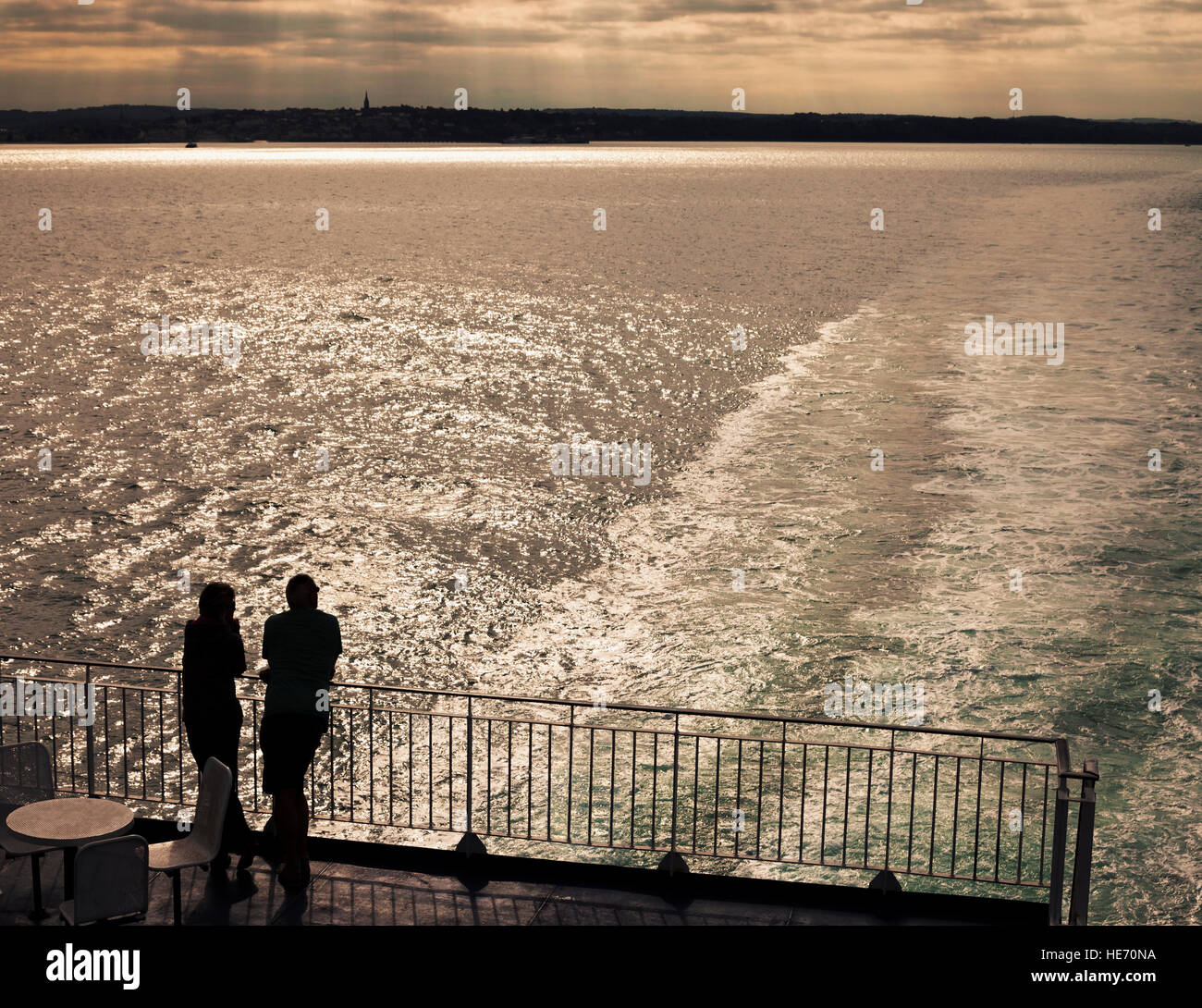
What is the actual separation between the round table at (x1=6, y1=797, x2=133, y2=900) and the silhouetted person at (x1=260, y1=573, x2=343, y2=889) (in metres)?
1.01

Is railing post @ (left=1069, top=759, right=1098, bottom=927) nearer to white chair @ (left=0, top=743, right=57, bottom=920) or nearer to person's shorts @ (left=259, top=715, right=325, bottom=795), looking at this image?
person's shorts @ (left=259, top=715, right=325, bottom=795)

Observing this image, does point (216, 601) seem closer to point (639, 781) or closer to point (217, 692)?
point (217, 692)

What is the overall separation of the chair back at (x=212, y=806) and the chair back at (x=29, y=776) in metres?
1.30

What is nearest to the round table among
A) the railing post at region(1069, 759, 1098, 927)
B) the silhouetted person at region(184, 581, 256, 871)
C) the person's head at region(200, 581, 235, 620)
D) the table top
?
the table top

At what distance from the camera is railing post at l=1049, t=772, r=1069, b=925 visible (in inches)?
314

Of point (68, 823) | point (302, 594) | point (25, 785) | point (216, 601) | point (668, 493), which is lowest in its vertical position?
point (668, 493)

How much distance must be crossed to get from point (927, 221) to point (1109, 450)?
99335mm

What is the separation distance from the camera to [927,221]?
12781cm

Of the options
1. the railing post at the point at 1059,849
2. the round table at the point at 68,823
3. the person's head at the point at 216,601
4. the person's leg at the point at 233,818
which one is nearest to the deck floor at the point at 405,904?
the person's leg at the point at 233,818

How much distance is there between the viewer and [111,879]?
7.13 metres

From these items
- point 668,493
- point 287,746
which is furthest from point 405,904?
point 668,493

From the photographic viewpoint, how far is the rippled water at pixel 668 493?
63.1 feet

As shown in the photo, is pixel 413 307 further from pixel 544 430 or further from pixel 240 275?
pixel 544 430

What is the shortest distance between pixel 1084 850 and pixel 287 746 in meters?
5.33
